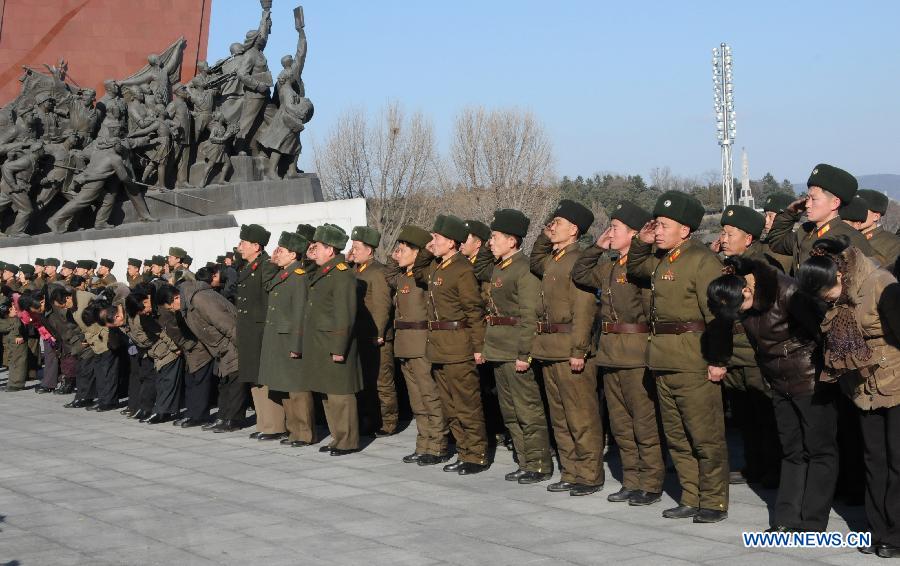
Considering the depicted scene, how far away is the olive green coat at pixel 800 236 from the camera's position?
23.2 feet

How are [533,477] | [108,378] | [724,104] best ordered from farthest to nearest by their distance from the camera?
[724,104], [108,378], [533,477]

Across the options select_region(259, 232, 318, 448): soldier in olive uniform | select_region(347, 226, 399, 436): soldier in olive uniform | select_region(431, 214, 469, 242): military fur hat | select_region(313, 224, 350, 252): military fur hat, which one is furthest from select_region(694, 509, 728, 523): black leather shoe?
select_region(347, 226, 399, 436): soldier in olive uniform

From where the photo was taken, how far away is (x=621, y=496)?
743 centimetres

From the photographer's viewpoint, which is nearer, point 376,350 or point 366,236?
point 376,350

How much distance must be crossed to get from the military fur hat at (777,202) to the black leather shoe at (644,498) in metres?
2.53

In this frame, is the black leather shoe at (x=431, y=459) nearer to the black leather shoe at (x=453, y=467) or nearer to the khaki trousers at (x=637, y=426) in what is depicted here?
the black leather shoe at (x=453, y=467)

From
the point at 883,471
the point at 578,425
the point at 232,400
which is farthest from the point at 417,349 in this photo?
the point at 883,471

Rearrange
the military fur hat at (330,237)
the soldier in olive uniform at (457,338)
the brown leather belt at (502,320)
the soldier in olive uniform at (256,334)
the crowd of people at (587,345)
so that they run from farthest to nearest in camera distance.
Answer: the soldier in olive uniform at (256,334) < the military fur hat at (330,237) < the soldier in olive uniform at (457,338) < the brown leather belt at (502,320) < the crowd of people at (587,345)

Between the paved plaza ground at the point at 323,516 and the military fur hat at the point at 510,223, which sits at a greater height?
the military fur hat at the point at 510,223

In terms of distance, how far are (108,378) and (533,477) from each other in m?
7.06

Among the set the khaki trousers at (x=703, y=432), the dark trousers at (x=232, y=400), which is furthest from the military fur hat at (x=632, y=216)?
the dark trousers at (x=232, y=400)

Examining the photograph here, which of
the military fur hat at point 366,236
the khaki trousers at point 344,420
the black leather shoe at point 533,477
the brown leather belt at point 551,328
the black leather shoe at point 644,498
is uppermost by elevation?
the military fur hat at point 366,236

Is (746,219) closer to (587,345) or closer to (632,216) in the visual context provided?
(632,216)

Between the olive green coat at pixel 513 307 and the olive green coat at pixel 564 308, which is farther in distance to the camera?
the olive green coat at pixel 513 307
